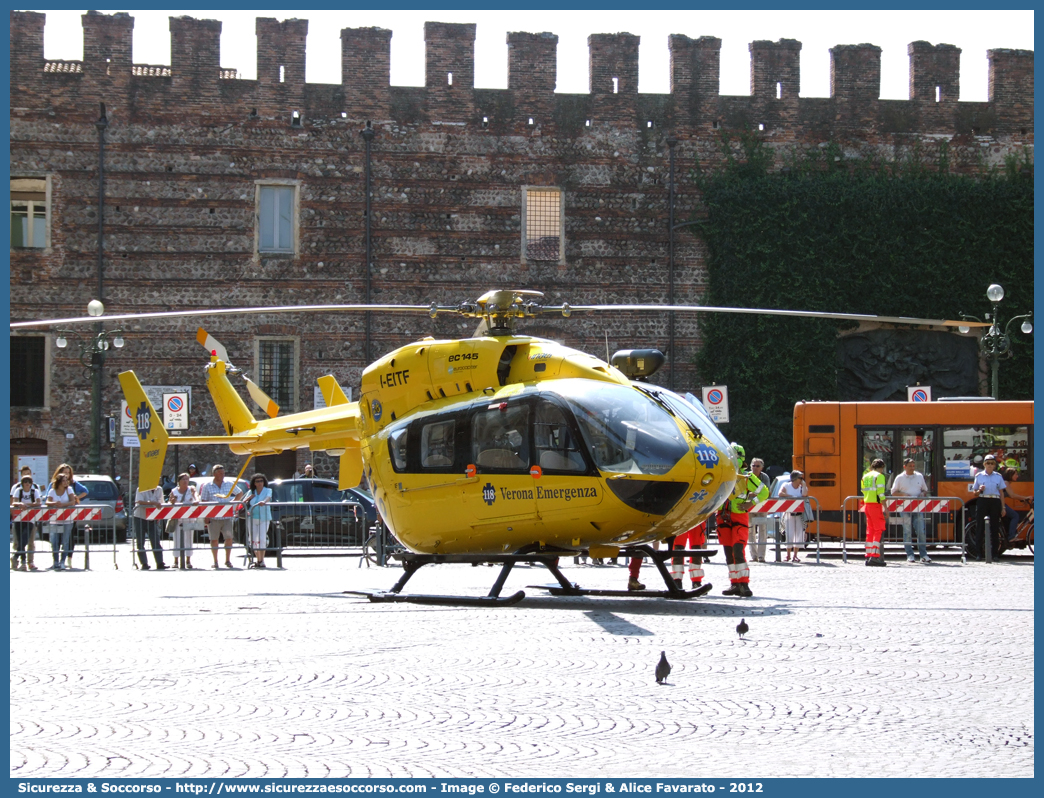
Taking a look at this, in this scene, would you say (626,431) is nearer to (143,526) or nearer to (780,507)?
(780,507)

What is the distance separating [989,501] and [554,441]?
10.4 m

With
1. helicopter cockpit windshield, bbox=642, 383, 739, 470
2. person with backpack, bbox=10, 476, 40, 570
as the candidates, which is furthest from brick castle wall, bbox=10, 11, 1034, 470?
helicopter cockpit windshield, bbox=642, 383, 739, 470

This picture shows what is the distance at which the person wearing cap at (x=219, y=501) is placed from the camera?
19531mm

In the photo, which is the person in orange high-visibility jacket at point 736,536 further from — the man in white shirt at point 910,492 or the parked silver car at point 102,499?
the parked silver car at point 102,499

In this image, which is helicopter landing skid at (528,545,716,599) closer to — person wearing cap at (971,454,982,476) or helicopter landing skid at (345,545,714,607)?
helicopter landing skid at (345,545,714,607)

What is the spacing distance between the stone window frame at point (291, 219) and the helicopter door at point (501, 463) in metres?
19.8

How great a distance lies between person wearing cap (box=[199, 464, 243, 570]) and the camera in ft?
64.1

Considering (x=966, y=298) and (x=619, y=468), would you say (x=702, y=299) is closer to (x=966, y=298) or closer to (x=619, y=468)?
(x=966, y=298)

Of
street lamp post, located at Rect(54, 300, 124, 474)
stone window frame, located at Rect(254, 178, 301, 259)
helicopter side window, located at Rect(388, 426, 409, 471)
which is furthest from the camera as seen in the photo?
stone window frame, located at Rect(254, 178, 301, 259)

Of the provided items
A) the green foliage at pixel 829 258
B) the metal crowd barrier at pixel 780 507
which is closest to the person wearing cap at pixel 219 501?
the metal crowd barrier at pixel 780 507

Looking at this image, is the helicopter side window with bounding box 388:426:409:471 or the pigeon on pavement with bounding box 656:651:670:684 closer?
the pigeon on pavement with bounding box 656:651:670:684

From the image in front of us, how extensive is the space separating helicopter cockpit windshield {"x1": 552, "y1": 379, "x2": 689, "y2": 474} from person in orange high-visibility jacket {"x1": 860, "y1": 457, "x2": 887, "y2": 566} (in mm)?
8234

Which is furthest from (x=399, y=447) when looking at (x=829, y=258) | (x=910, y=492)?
(x=829, y=258)
